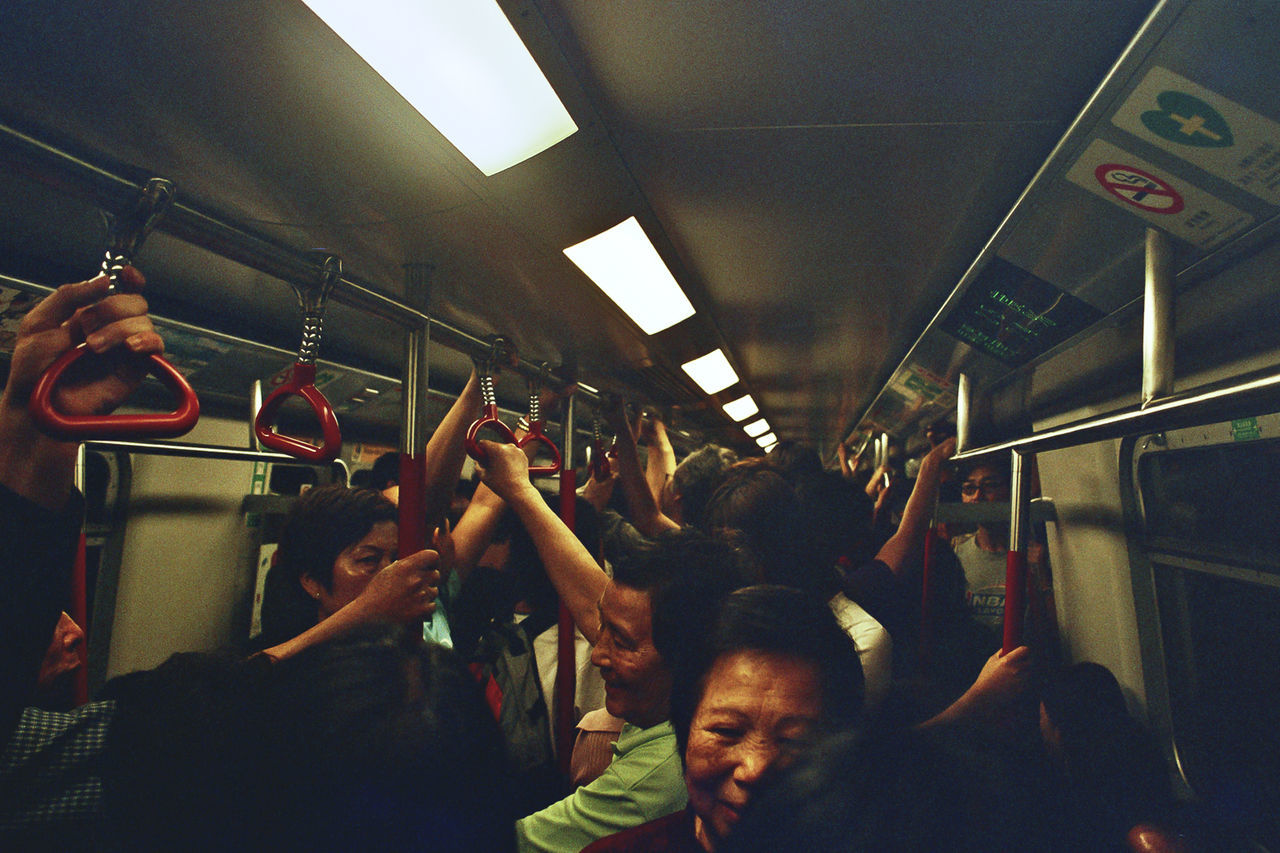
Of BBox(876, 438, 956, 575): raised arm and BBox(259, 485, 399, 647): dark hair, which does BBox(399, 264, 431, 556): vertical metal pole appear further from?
BBox(876, 438, 956, 575): raised arm

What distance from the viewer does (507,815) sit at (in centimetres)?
70

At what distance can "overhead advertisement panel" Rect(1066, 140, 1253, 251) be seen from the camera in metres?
1.29

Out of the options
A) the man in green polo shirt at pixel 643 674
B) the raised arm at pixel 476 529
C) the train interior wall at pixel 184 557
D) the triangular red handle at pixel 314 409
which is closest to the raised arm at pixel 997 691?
the man in green polo shirt at pixel 643 674

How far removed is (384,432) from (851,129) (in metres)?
4.30

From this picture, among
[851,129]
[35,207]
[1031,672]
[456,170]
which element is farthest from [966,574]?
[35,207]

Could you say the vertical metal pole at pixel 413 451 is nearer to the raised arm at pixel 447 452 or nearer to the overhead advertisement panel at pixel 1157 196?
the raised arm at pixel 447 452

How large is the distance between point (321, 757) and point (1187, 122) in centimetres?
163

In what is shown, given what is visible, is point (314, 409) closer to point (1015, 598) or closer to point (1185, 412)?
point (1185, 412)

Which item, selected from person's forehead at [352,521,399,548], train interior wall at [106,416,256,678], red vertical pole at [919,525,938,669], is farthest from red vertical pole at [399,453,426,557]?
train interior wall at [106,416,256,678]

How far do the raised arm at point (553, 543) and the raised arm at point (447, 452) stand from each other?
4.1 inches

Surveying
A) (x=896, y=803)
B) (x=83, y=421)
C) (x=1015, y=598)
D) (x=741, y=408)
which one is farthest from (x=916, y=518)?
(x=741, y=408)

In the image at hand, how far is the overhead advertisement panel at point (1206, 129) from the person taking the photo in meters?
1.07

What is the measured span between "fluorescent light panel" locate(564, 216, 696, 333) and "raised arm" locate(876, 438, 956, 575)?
1239 millimetres

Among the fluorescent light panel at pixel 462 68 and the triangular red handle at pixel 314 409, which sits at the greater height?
the fluorescent light panel at pixel 462 68
